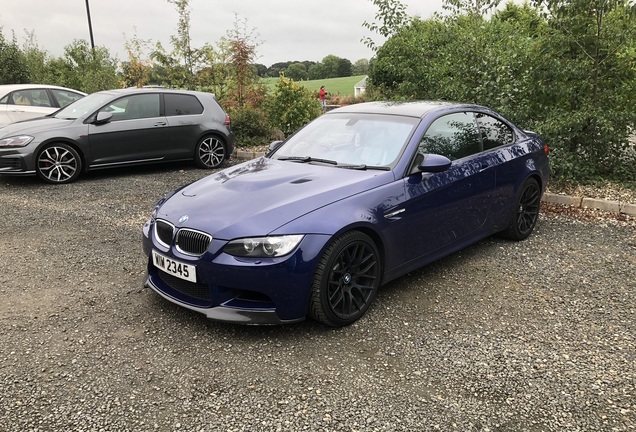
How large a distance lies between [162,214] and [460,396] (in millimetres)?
2412

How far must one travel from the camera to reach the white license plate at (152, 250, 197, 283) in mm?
3438

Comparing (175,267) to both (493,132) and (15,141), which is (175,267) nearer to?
(493,132)

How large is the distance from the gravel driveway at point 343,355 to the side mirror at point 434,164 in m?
1.05

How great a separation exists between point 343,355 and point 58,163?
6.78 m

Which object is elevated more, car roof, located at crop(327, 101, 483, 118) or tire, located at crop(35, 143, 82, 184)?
car roof, located at crop(327, 101, 483, 118)

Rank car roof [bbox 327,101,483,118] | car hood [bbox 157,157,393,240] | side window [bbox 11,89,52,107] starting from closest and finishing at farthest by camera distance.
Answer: car hood [bbox 157,157,393,240], car roof [bbox 327,101,483,118], side window [bbox 11,89,52,107]

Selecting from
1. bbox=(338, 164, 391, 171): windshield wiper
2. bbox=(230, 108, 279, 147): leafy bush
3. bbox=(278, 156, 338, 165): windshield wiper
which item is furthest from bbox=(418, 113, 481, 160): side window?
bbox=(230, 108, 279, 147): leafy bush

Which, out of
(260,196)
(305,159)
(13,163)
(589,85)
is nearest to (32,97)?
(13,163)

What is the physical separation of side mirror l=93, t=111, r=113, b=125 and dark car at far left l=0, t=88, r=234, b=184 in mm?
16

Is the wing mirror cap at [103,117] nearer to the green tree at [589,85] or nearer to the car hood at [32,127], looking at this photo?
the car hood at [32,127]

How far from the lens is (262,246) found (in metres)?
3.30

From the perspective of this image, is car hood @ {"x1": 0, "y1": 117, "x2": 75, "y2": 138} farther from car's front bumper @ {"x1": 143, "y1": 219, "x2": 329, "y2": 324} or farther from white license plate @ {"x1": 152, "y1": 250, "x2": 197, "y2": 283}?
car's front bumper @ {"x1": 143, "y1": 219, "x2": 329, "y2": 324}

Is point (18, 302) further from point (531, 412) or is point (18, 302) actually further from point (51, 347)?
point (531, 412)

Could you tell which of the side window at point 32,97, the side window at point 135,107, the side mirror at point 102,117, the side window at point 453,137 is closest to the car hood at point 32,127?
the side mirror at point 102,117
